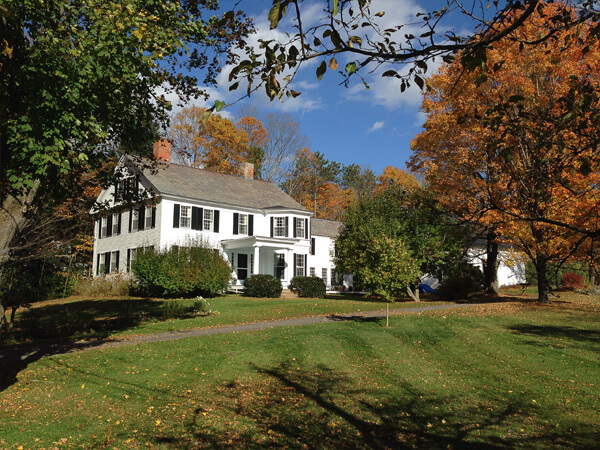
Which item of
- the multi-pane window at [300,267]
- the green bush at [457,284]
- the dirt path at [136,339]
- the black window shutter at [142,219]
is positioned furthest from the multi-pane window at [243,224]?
the dirt path at [136,339]

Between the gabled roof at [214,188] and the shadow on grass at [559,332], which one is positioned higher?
the gabled roof at [214,188]

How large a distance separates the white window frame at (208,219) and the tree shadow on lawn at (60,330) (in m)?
8.25

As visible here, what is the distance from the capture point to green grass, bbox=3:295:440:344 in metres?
13.9

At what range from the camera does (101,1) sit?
8.51m

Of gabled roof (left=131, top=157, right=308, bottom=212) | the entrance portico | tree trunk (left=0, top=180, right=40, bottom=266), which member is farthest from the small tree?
gabled roof (left=131, top=157, right=308, bottom=212)

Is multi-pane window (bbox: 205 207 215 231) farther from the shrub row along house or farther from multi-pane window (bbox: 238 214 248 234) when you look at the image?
multi-pane window (bbox: 238 214 248 234)

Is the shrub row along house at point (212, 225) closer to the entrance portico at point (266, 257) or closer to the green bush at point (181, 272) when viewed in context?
the entrance portico at point (266, 257)

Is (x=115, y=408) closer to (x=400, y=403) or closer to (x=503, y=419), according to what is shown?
(x=400, y=403)

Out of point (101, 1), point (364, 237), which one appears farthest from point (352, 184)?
point (101, 1)

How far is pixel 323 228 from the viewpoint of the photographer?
127ft

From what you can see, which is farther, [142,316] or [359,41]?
[142,316]

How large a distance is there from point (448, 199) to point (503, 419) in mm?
17132

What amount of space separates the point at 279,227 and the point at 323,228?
7.54 meters

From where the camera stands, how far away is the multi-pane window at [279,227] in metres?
32.0
